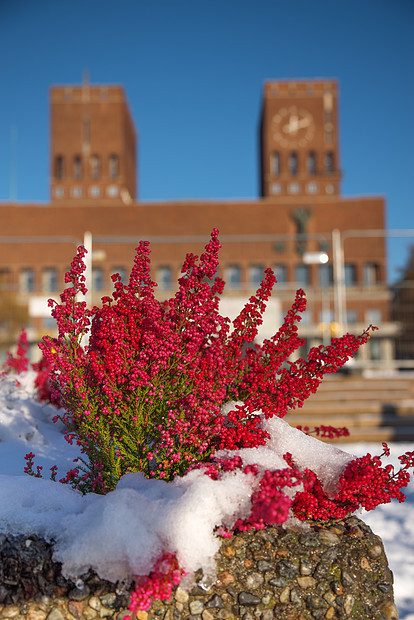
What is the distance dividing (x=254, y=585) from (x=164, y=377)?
908 mm

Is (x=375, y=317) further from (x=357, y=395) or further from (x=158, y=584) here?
(x=158, y=584)

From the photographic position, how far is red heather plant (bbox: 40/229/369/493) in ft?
8.15

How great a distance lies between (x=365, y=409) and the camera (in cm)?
782

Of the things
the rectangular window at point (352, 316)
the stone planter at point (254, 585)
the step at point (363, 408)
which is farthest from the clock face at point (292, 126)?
the stone planter at point (254, 585)

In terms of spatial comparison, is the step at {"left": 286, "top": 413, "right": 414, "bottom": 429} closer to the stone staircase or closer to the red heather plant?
the stone staircase

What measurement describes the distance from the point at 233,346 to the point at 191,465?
59 cm

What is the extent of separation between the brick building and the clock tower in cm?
10

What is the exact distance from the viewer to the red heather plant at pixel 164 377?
2484 mm

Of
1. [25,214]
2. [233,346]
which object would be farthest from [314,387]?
[25,214]

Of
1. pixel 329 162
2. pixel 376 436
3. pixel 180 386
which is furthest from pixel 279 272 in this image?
pixel 329 162

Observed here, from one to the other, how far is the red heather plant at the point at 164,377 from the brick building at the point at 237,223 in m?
0.80

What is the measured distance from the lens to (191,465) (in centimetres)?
246

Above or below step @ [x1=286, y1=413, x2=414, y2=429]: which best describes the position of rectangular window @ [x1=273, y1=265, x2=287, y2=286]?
above

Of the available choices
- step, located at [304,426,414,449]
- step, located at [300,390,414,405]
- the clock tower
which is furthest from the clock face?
step, located at [304,426,414,449]
